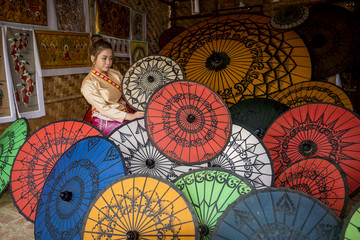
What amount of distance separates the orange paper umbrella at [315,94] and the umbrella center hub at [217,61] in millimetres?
811

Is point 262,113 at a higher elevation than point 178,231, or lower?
higher

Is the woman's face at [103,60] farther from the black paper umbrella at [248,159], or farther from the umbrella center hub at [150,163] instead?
the black paper umbrella at [248,159]

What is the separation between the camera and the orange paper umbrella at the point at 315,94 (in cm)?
264

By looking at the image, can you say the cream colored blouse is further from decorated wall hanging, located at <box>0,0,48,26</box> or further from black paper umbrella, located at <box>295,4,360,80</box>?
black paper umbrella, located at <box>295,4,360,80</box>

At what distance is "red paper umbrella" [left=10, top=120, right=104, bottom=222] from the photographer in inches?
68.0

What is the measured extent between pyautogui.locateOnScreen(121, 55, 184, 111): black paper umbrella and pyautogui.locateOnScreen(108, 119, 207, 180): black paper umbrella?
1.26 ft

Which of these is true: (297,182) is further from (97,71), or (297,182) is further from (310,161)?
(97,71)

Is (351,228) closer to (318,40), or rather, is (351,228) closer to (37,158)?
(37,158)

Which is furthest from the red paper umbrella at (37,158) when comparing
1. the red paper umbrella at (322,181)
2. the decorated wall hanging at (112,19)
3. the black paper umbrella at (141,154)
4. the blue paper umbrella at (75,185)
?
the decorated wall hanging at (112,19)

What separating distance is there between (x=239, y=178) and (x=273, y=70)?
215 centimetres

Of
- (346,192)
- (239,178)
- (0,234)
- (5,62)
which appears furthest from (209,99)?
(5,62)

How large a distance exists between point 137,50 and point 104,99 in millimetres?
2449

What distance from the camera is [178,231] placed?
3.94 ft

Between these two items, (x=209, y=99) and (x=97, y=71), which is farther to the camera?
(x=97, y=71)
